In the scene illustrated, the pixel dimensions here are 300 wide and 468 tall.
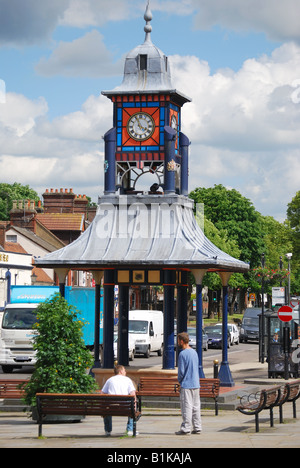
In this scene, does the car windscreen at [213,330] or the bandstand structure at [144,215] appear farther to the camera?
the car windscreen at [213,330]

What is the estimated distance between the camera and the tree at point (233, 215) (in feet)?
324

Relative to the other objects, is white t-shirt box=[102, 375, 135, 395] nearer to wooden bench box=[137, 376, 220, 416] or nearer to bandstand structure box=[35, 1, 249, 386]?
wooden bench box=[137, 376, 220, 416]

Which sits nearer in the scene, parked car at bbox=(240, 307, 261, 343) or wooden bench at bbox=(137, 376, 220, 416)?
wooden bench at bbox=(137, 376, 220, 416)

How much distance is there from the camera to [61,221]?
3467 inches

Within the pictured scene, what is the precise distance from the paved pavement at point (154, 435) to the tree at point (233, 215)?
246ft

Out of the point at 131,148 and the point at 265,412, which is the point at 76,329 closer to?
the point at 265,412

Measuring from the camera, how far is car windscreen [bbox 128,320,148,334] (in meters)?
49.7

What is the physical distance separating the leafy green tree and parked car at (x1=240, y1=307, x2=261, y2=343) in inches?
1949

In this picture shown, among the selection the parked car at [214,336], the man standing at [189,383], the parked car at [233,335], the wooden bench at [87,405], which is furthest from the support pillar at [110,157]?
the parked car at [233,335]

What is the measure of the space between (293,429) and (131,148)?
1125 centimetres

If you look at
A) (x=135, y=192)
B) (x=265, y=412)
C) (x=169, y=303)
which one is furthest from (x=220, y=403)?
(x=135, y=192)

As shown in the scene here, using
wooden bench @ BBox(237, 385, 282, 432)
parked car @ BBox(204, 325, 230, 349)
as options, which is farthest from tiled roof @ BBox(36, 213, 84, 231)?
wooden bench @ BBox(237, 385, 282, 432)

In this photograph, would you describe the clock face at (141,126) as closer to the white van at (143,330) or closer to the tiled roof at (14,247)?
the white van at (143,330)

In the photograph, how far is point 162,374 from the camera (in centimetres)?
2702
